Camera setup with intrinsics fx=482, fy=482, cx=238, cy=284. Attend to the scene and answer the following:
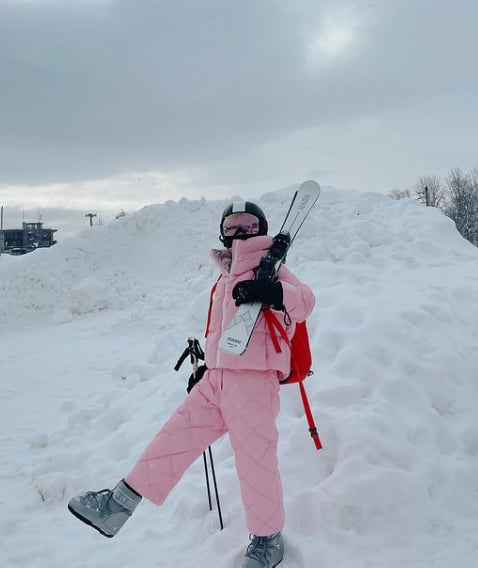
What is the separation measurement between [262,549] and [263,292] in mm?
1424

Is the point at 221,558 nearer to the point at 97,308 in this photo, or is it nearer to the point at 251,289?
the point at 251,289

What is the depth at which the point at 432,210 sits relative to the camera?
40.5 feet

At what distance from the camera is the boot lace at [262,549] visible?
262 cm

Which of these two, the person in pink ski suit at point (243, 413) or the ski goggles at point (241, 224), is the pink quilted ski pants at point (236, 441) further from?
the ski goggles at point (241, 224)

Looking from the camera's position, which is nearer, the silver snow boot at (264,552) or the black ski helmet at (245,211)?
the silver snow boot at (264,552)

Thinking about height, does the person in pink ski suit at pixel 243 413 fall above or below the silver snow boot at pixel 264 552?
above

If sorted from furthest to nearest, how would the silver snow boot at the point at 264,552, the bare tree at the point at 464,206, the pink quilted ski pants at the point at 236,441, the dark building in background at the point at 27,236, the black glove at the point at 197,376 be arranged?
the dark building in background at the point at 27,236, the bare tree at the point at 464,206, the black glove at the point at 197,376, the pink quilted ski pants at the point at 236,441, the silver snow boot at the point at 264,552

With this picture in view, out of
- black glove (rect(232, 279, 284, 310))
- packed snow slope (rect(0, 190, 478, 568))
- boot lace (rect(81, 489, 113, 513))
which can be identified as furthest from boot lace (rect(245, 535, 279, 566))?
black glove (rect(232, 279, 284, 310))

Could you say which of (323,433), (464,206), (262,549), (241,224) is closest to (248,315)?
(241,224)

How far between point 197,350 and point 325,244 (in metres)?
7.38

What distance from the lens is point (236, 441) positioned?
9.27 feet

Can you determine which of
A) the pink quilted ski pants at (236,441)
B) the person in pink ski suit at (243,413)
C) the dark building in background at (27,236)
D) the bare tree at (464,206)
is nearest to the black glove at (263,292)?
the person in pink ski suit at (243,413)

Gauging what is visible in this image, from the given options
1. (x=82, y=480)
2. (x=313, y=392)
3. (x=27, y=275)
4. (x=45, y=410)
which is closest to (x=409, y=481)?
(x=313, y=392)

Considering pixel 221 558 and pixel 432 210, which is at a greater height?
pixel 432 210
